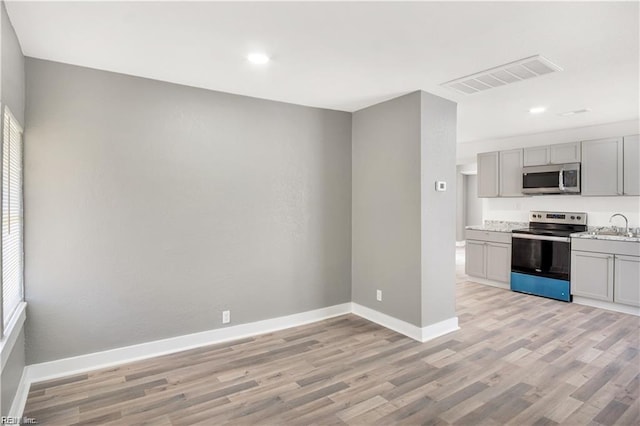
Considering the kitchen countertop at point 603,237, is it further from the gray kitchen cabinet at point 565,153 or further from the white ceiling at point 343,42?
the white ceiling at point 343,42

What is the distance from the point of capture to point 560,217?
5.78 meters

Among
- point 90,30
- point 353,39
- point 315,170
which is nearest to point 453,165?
point 315,170

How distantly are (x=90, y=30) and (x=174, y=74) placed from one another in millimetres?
834

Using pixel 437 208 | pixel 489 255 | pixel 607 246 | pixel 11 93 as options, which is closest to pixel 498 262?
pixel 489 255

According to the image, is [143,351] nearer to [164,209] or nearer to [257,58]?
[164,209]

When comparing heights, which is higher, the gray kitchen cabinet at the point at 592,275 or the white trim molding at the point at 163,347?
the gray kitchen cabinet at the point at 592,275

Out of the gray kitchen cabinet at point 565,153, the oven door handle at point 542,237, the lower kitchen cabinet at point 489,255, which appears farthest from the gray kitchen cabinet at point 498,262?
the gray kitchen cabinet at point 565,153

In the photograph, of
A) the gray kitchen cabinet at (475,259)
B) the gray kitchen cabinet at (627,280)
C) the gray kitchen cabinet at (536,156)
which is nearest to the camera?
the gray kitchen cabinet at (627,280)

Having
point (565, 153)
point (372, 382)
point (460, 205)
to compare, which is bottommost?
point (372, 382)

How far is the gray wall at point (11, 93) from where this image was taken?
6.72 ft

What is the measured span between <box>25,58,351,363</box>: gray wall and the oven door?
10.2 ft

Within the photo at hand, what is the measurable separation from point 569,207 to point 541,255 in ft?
3.42

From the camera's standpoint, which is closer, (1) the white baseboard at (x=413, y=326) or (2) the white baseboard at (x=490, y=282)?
(1) the white baseboard at (x=413, y=326)

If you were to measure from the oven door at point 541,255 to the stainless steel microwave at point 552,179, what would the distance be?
0.78 m
